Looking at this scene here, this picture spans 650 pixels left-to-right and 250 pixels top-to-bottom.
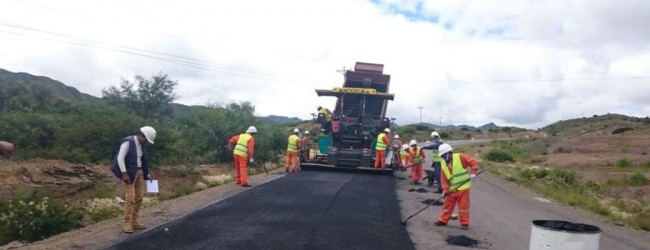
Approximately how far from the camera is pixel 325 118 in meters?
20.2

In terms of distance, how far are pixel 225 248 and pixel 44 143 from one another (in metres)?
16.0

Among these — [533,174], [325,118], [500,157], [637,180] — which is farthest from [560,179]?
[500,157]

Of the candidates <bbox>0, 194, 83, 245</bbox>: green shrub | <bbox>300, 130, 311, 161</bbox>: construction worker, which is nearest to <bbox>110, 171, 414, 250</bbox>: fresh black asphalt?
<bbox>0, 194, 83, 245</bbox>: green shrub

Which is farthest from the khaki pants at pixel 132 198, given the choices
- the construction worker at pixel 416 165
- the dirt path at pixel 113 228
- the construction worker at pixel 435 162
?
the construction worker at pixel 416 165

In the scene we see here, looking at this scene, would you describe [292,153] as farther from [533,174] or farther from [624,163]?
[624,163]

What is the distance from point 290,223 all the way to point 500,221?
4413 millimetres

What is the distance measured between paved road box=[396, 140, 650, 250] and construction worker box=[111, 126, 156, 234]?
4.06m

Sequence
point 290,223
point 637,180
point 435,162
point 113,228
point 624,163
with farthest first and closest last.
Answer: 1. point 624,163
2. point 637,180
3. point 435,162
4. point 290,223
5. point 113,228

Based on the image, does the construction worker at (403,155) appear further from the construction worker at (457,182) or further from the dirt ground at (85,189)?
the construction worker at (457,182)

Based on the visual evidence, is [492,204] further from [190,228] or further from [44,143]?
[44,143]

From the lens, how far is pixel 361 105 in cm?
2034

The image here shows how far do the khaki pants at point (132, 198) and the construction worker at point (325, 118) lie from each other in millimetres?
12212

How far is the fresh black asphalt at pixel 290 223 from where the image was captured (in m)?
7.34

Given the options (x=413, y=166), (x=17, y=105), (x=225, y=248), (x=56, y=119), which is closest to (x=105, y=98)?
(x=17, y=105)
